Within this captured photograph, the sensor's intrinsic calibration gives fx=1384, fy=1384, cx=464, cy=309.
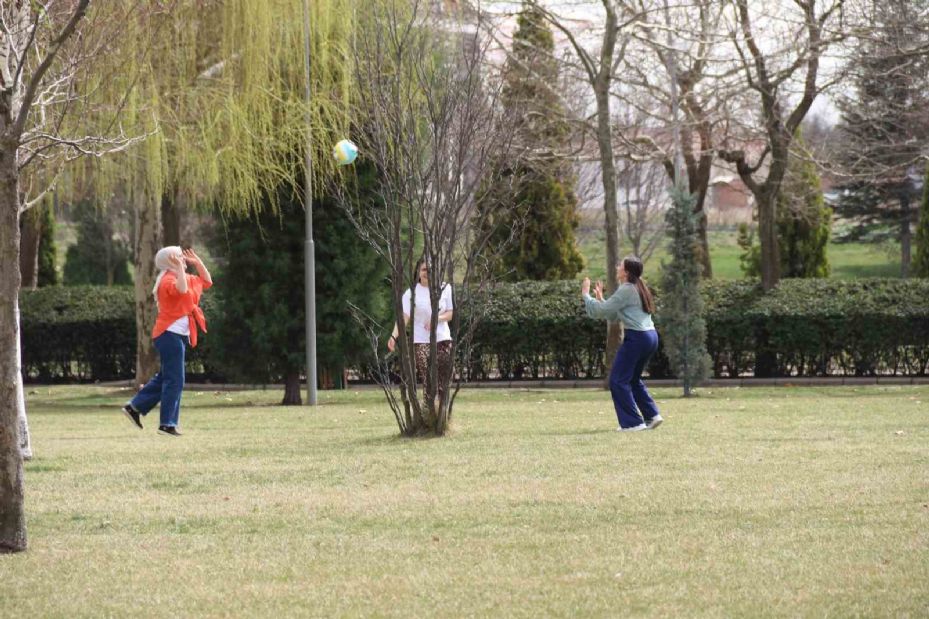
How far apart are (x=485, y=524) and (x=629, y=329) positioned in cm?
566

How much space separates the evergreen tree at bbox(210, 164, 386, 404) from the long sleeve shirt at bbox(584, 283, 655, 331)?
7.65 m

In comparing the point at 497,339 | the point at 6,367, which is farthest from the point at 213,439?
the point at 497,339

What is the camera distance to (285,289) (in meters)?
20.0

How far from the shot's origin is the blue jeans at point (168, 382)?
12688 millimetres

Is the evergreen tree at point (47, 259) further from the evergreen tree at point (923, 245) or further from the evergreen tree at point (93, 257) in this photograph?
the evergreen tree at point (923, 245)

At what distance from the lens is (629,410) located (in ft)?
42.1

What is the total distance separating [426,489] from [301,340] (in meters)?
11.5

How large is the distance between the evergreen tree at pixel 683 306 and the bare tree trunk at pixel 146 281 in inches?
310

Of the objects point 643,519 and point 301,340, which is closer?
point 643,519

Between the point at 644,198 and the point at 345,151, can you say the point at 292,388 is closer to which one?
the point at 345,151

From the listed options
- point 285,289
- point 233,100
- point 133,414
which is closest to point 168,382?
point 133,414

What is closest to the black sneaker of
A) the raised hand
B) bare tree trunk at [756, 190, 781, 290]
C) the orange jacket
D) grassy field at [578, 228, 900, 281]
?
the orange jacket

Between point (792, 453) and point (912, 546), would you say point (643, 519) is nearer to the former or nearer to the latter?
Result: point (912, 546)

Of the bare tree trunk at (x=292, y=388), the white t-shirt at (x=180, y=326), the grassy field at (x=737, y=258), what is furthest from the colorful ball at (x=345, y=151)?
the grassy field at (x=737, y=258)
